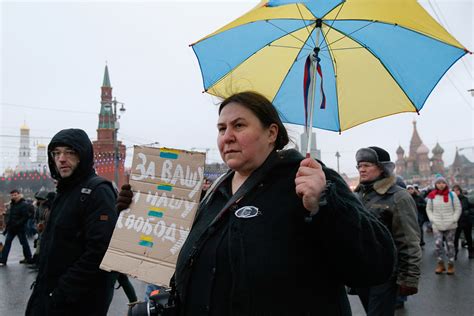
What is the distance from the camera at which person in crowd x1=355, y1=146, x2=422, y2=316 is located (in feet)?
11.0

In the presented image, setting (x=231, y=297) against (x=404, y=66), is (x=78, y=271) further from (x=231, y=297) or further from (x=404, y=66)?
(x=404, y=66)

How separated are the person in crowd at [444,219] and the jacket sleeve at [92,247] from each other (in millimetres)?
7347

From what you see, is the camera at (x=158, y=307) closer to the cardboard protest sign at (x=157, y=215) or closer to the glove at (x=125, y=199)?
the cardboard protest sign at (x=157, y=215)

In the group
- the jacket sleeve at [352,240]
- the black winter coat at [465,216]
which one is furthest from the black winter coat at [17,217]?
the black winter coat at [465,216]

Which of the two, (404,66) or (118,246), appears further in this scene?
(118,246)

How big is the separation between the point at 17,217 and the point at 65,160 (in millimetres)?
8456

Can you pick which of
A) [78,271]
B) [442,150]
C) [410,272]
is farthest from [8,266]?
[442,150]

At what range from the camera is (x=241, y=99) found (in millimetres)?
1838

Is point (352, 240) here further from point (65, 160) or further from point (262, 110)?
point (65, 160)

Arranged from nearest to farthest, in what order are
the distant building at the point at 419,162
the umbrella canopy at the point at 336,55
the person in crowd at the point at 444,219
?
the umbrella canopy at the point at 336,55
the person in crowd at the point at 444,219
the distant building at the point at 419,162

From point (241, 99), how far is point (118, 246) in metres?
1.23

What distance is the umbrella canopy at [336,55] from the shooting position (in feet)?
6.41

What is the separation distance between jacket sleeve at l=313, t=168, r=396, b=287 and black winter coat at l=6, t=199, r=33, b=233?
1023cm

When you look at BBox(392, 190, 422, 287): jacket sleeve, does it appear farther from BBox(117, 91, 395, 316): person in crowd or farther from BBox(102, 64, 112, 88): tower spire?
BBox(102, 64, 112, 88): tower spire
